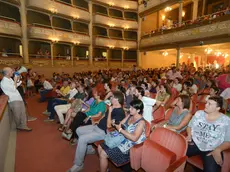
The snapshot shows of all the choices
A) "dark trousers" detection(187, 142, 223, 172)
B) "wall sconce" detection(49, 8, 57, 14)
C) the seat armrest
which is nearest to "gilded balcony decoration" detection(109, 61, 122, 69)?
"wall sconce" detection(49, 8, 57, 14)

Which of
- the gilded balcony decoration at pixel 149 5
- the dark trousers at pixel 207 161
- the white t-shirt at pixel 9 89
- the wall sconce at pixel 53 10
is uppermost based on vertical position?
the gilded balcony decoration at pixel 149 5

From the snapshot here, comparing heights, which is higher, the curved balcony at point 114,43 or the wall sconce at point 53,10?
the wall sconce at point 53,10

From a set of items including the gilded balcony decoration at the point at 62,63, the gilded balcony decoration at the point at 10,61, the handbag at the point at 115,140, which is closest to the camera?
the handbag at the point at 115,140

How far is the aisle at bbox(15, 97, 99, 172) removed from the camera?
272 cm

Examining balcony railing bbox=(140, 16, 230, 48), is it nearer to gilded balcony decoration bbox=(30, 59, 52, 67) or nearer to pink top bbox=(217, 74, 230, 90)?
pink top bbox=(217, 74, 230, 90)

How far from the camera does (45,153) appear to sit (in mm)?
3148

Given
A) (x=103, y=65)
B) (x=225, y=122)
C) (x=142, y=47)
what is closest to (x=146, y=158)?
(x=225, y=122)

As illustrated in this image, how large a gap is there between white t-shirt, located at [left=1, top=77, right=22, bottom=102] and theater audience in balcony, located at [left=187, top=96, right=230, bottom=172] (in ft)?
13.2

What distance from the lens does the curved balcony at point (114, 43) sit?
1768 centimetres

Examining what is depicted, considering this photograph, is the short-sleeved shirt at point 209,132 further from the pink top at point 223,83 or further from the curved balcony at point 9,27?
the curved balcony at point 9,27

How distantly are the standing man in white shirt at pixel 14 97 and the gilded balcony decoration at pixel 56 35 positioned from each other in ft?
36.0

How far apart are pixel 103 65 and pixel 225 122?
16.7 metres

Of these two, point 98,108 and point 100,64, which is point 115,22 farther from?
point 98,108

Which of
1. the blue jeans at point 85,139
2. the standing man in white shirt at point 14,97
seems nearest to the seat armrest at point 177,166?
the blue jeans at point 85,139
